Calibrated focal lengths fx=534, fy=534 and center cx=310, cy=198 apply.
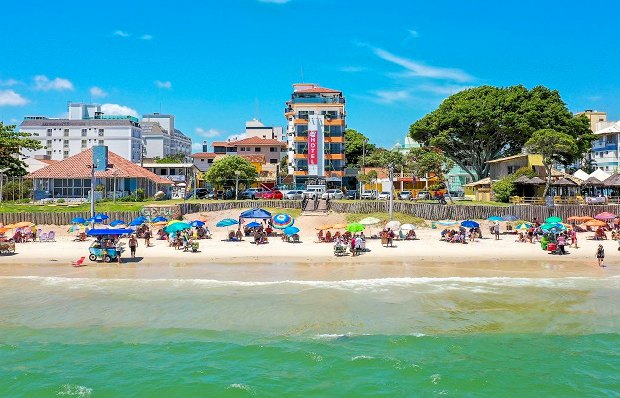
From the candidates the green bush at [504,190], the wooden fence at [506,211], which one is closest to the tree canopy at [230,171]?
the wooden fence at [506,211]

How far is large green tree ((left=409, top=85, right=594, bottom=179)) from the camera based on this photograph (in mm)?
66188

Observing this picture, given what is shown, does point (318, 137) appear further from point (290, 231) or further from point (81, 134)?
point (81, 134)

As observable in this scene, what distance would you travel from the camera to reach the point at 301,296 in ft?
76.3

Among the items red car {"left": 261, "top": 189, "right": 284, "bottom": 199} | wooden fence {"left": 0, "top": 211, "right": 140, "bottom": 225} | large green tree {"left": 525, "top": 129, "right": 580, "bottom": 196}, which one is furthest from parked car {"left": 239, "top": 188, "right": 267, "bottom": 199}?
large green tree {"left": 525, "top": 129, "right": 580, "bottom": 196}

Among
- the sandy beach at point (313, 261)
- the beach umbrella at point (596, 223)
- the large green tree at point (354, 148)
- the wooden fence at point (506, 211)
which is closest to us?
the sandy beach at point (313, 261)

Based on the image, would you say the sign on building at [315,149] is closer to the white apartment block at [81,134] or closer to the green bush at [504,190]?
the green bush at [504,190]

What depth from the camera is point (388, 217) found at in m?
45.6

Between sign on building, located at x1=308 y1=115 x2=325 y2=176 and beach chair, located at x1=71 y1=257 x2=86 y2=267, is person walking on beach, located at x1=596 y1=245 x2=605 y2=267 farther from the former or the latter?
sign on building, located at x1=308 y1=115 x2=325 y2=176

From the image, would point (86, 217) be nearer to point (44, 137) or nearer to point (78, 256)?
point (78, 256)

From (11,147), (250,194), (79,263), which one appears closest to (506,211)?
(250,194)

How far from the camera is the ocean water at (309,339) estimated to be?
48.6 ft

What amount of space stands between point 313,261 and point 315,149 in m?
44.8

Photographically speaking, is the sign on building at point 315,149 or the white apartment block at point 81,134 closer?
the sign on building at point 315,149

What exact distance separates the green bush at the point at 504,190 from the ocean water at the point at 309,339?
94.1 feet
